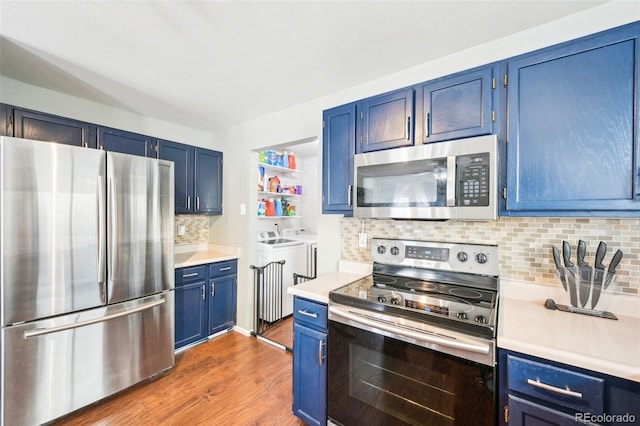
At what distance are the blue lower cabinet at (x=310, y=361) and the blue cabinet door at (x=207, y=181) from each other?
193 centimetres

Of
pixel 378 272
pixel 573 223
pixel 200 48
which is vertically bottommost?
pixel 378 272

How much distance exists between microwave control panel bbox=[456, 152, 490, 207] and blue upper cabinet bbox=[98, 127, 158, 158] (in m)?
2.72

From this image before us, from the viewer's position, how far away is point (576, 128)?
123 cm

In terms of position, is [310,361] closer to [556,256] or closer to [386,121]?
[556,256]

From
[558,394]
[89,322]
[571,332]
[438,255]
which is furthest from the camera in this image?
[89,322]

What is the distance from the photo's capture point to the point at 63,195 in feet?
5.62

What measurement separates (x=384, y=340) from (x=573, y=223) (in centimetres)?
116

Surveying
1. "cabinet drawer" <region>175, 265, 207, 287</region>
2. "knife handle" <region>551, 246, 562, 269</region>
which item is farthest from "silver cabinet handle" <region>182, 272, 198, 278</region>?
"knife handle" <region>551, 246, 562, 269</region>

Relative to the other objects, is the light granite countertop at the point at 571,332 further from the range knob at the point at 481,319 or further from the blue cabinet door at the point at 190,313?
the blue cabinet door at the point at 190,313

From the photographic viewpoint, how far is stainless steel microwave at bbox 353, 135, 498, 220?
136 centimetres

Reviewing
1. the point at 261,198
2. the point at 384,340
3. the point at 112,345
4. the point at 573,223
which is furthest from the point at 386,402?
the point at 261,198

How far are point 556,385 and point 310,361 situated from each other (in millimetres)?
1155

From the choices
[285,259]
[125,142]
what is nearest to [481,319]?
[285,259]

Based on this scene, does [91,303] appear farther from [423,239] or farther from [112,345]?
[423,239]
